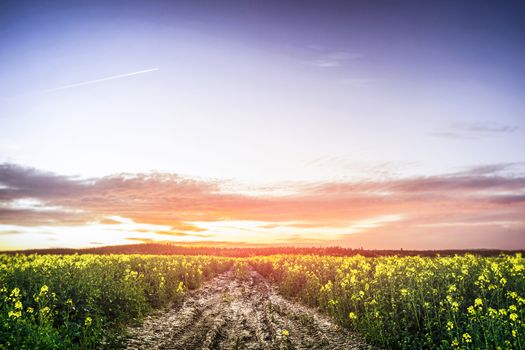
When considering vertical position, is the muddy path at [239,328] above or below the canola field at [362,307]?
below

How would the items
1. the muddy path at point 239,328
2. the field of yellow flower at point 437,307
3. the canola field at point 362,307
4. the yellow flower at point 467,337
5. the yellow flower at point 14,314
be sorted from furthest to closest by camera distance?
the muddy path at point 239,328 → the yellow flower at point 14,314 → the canola field at point 362,307 → the field of yellow flower at point 437,307 → the yellow flower at point 467,337

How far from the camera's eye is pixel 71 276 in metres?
16.3

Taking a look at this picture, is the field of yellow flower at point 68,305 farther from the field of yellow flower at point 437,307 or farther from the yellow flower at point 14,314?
the field of yellow flower at point 437,307

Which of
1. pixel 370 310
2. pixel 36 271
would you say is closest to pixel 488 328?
pixel 370 310

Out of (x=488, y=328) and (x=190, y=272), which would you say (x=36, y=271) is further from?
(x=488, y=328)

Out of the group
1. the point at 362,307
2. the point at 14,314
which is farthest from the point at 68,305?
the point at 362,307

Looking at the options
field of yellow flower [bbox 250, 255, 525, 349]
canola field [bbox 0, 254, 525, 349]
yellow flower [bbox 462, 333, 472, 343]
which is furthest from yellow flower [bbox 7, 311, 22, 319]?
yellow flower [bbox 462, 333, 472, 343]

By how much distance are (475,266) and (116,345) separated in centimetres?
1569

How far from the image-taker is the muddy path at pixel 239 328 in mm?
12750

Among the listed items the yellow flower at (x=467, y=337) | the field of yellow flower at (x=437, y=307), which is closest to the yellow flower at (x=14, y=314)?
the field of yellow flower at (x=437, y=307)

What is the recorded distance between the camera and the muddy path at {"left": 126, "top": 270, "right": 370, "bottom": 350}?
12.8 m

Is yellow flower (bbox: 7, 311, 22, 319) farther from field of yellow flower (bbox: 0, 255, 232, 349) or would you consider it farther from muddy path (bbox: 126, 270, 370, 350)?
muddy path (bbox: 126, 270, 370, 350)

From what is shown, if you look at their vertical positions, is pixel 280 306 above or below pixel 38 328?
below

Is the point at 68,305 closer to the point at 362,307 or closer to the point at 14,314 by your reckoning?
the point at 14,314
